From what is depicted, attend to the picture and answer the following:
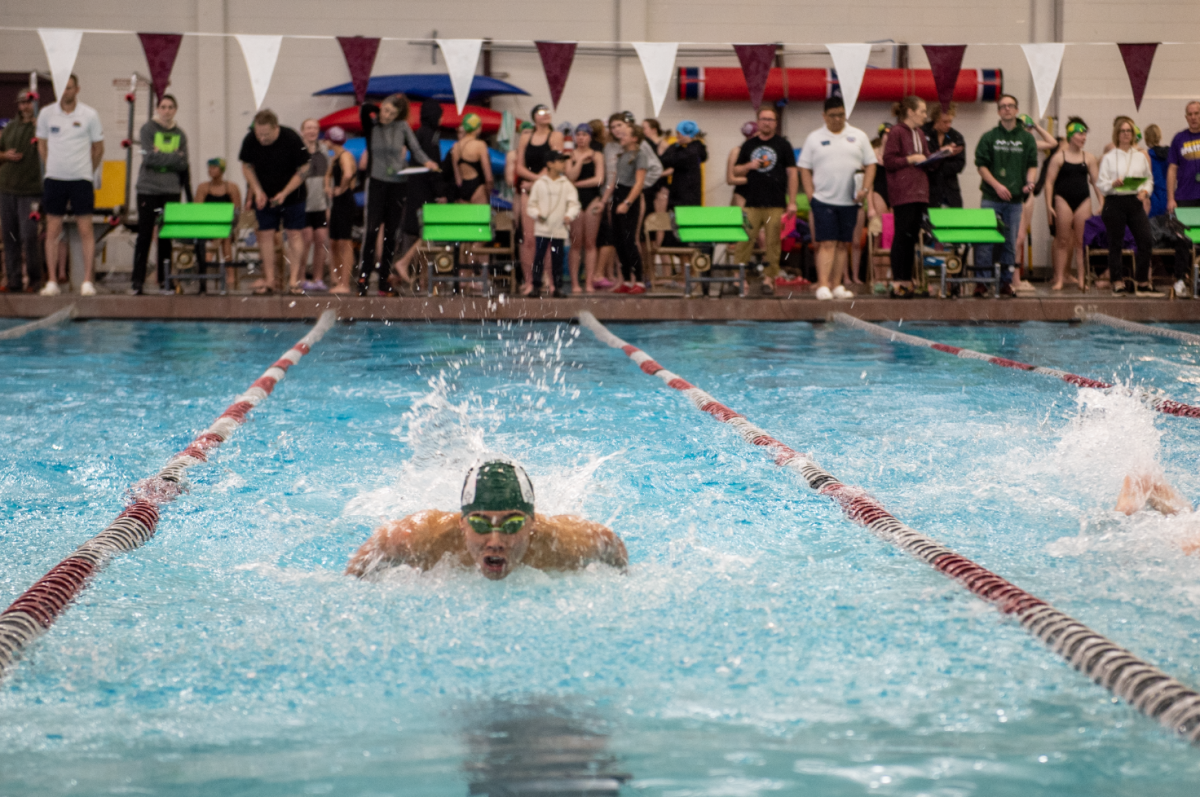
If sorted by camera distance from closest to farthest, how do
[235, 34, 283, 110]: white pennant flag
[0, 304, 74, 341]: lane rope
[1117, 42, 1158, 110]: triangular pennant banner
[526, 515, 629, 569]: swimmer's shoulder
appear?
[526, 515, 629, 569]: swimmer's shoulder → [0, 304, 74, 341]: lane rope → [235, 34, 283, 110]: white pennant flag → [1117, 42, 1158, 110]: triangular pennant banner

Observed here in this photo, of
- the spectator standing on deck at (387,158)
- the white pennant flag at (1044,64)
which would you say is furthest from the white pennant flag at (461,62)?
the white pennant flag at (1044,64)

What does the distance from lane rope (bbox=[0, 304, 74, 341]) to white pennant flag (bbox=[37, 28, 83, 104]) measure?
74.1 inches

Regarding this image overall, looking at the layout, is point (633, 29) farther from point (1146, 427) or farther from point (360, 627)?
point (360, 627)

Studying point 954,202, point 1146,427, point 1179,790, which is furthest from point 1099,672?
point 954,202

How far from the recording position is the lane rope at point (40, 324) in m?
9.71

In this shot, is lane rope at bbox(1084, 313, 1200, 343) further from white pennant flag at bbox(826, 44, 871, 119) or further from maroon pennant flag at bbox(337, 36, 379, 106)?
maroon pennant flag at bbox(337, 36, 379, 106)

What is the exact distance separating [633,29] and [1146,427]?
1199 centimetres

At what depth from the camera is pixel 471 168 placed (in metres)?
12.2

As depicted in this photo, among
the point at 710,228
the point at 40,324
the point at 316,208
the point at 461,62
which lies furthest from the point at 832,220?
the point at 40,324

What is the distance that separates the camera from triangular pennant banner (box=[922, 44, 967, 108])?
1181cm

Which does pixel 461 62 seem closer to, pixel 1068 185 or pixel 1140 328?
pixel 1068 185

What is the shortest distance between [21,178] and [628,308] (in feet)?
18.2

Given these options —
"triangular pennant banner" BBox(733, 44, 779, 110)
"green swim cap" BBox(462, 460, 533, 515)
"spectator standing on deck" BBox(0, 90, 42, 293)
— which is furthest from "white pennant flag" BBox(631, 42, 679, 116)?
"green swim cap" BBox(462, 460, 533, 515)

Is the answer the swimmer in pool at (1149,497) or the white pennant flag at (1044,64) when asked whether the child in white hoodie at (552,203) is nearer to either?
the white pennant flag at (1044,64)
